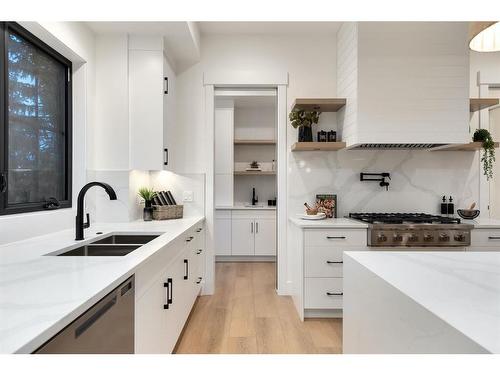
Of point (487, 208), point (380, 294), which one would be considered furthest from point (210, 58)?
point (487, 208)

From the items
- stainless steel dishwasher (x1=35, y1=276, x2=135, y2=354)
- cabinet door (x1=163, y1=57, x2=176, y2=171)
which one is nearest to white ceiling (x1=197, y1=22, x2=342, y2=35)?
cabinet door (x1=163, y1=57, x2=176, y2=171)

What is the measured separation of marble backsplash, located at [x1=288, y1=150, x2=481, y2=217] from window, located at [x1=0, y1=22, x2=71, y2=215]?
7.03 ft

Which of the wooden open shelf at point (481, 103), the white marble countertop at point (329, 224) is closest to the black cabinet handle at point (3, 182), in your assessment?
the white marble countertop at point (329, 224)

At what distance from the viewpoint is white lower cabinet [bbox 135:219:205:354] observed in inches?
56.2

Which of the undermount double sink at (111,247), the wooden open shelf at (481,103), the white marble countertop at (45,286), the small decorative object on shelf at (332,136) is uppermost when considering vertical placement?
the wooden open shelf at (481,103)

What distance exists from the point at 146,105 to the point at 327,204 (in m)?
1.88

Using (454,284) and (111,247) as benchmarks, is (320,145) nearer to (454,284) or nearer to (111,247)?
(111,247)

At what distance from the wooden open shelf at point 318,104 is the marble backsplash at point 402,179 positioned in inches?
17.4

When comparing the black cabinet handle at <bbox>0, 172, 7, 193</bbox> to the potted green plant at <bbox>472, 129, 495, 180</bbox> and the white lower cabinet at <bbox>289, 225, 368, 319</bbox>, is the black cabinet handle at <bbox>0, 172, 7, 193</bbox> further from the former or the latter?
the potted green plant at <bbox>472, 129, 495, 180</bbox>

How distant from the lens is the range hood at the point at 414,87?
275cm

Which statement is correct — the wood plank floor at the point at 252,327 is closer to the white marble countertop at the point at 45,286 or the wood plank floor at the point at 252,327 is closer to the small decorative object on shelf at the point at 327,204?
the small decorative object on shelf at the point at 327,204

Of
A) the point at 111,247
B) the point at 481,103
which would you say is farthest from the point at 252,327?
the point at 481,103

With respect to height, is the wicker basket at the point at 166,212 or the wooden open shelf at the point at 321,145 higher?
the wooden open shelf at the point at 321,145

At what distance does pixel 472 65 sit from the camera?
10.7ft
